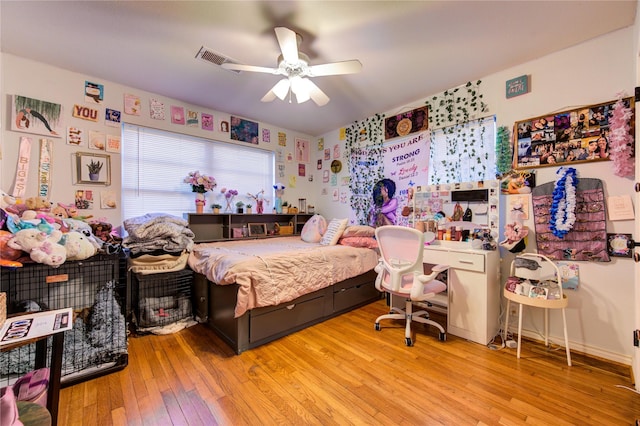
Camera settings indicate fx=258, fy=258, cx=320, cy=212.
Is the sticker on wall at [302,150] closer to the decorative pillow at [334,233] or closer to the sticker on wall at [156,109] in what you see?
the decorative pillow at [334,233]

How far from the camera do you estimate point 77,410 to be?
4.75 feet

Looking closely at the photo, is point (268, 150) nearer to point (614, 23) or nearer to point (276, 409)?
point (276, 409)

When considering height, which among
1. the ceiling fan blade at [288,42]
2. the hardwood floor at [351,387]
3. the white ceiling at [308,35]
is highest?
the white ceiling at [308,35]

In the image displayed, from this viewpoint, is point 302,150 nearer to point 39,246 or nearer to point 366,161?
point 366,161

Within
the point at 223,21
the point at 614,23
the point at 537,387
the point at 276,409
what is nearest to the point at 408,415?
the point at 276,409

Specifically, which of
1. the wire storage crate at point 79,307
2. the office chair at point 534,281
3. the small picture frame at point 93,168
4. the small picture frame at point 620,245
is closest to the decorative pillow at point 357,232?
the office chair at point 534,281

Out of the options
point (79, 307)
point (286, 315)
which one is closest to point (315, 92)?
point (286, 315)

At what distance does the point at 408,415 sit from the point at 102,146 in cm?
357

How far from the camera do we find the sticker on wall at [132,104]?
283cm

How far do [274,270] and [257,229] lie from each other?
5.72 ft

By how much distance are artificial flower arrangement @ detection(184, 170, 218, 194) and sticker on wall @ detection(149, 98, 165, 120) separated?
725 millimetres

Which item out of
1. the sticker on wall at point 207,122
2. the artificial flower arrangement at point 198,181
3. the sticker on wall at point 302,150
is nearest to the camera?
the artificial flower arrangement at point 198,181

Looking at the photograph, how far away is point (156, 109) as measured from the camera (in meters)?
3.02

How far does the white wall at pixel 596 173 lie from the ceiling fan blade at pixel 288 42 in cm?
216
